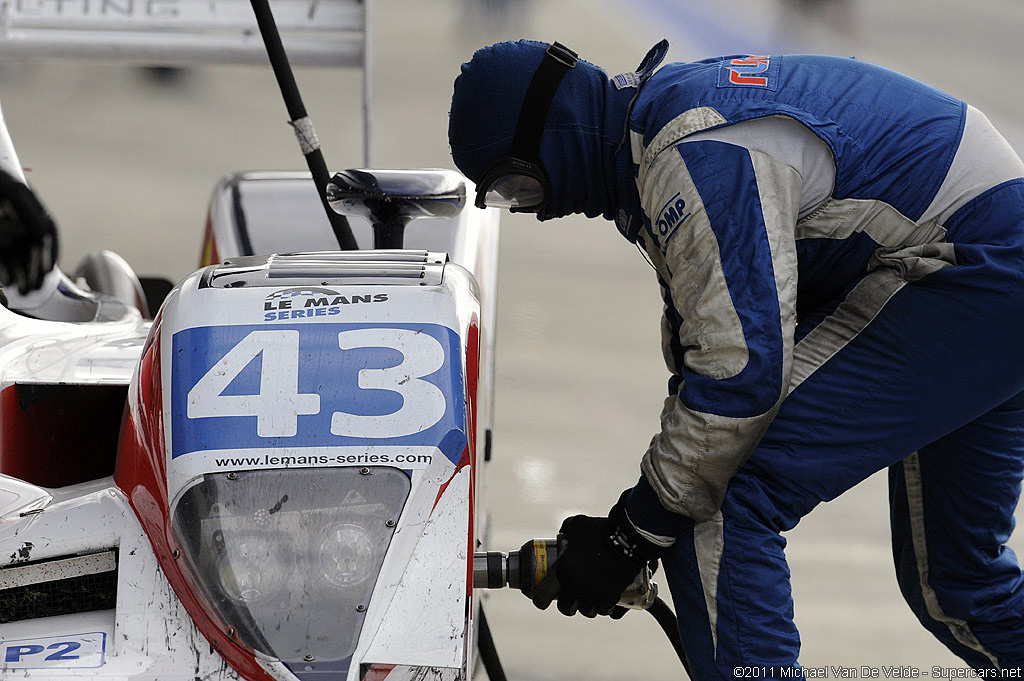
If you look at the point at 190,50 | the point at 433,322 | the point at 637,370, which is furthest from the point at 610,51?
the point at 433,322

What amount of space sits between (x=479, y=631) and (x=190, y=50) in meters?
1.76

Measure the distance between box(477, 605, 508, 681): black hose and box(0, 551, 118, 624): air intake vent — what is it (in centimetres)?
87

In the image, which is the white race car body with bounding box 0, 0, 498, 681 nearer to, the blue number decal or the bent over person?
the blue number decal

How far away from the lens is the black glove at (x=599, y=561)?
150cm

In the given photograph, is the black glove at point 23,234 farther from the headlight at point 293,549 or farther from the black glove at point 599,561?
the black glove at point 599,561

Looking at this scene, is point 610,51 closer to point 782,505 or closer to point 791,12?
point 791,12

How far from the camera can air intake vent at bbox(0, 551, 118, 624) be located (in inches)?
47.3

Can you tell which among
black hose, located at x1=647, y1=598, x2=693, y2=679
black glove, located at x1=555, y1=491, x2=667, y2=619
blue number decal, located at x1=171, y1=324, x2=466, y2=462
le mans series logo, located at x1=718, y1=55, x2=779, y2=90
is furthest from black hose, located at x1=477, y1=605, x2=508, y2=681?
le mans series logo, located at x1=718, y1=55, x2=779, y2=90

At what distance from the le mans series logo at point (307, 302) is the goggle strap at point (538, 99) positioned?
36cm

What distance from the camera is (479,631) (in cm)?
200

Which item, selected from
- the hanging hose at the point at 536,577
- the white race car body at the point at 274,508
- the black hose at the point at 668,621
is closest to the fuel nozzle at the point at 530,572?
the hanging hose at the point at 536,577

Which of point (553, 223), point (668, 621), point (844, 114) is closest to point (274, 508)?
point (668, 621)

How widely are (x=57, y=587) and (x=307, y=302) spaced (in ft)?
1.31

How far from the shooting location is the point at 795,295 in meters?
1.38
